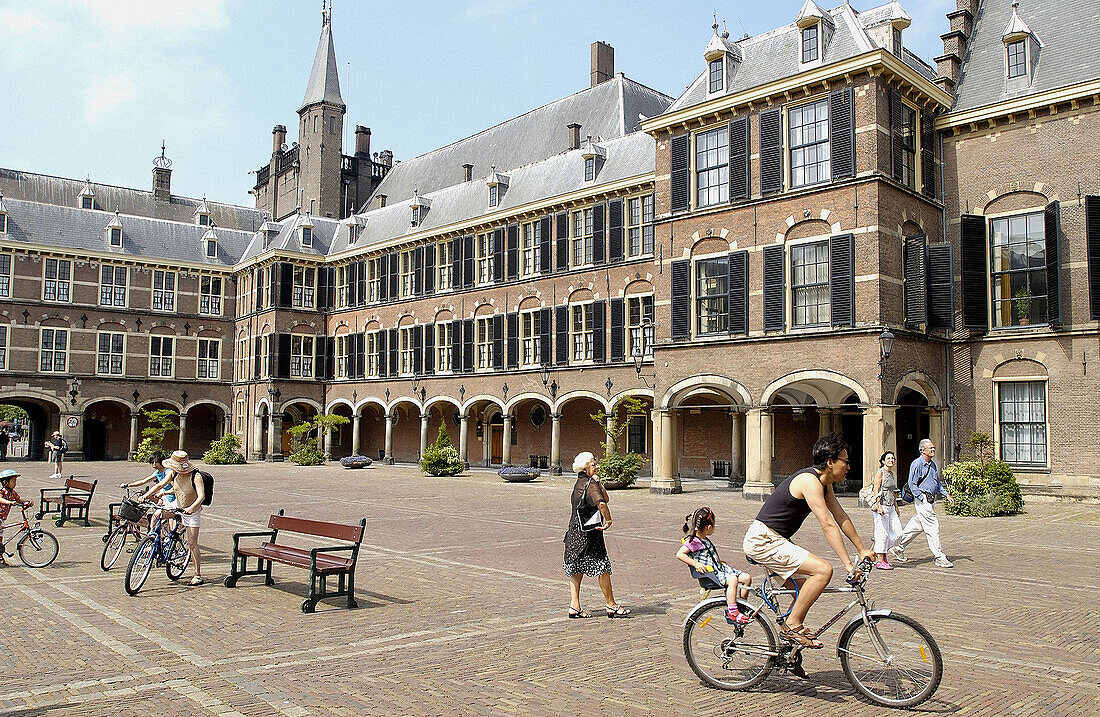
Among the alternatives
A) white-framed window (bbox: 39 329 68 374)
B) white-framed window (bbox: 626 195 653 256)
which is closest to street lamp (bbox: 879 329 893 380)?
white-framed window (bbox: 626 195 653 256)

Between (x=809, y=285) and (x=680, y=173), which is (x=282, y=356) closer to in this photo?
(x=680, y=173)

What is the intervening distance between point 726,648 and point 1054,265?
20.4 meters

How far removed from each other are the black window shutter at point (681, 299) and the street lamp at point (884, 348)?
593 centimetres

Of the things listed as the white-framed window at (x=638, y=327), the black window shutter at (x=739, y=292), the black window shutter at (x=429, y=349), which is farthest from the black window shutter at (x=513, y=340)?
the black window shutter at (x=739, y=292)

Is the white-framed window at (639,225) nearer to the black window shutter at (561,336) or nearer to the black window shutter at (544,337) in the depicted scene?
the black window shutter at (561,336)

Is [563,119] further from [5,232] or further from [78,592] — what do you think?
[78,592]

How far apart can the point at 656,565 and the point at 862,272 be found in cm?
1292

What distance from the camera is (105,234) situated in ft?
161

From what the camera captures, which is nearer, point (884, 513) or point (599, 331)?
point (884, 513)

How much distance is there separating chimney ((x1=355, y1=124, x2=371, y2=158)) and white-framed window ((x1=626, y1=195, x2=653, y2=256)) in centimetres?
3035

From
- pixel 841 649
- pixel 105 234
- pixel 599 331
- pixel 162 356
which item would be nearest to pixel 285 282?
pixel 162 356

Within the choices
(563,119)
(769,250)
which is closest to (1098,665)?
(769,250)

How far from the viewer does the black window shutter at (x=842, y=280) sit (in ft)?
73.3

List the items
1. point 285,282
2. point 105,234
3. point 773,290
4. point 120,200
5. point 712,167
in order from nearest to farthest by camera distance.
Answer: point 773,290, point 712,167, point 285,282, point 105,234, point 120,200
